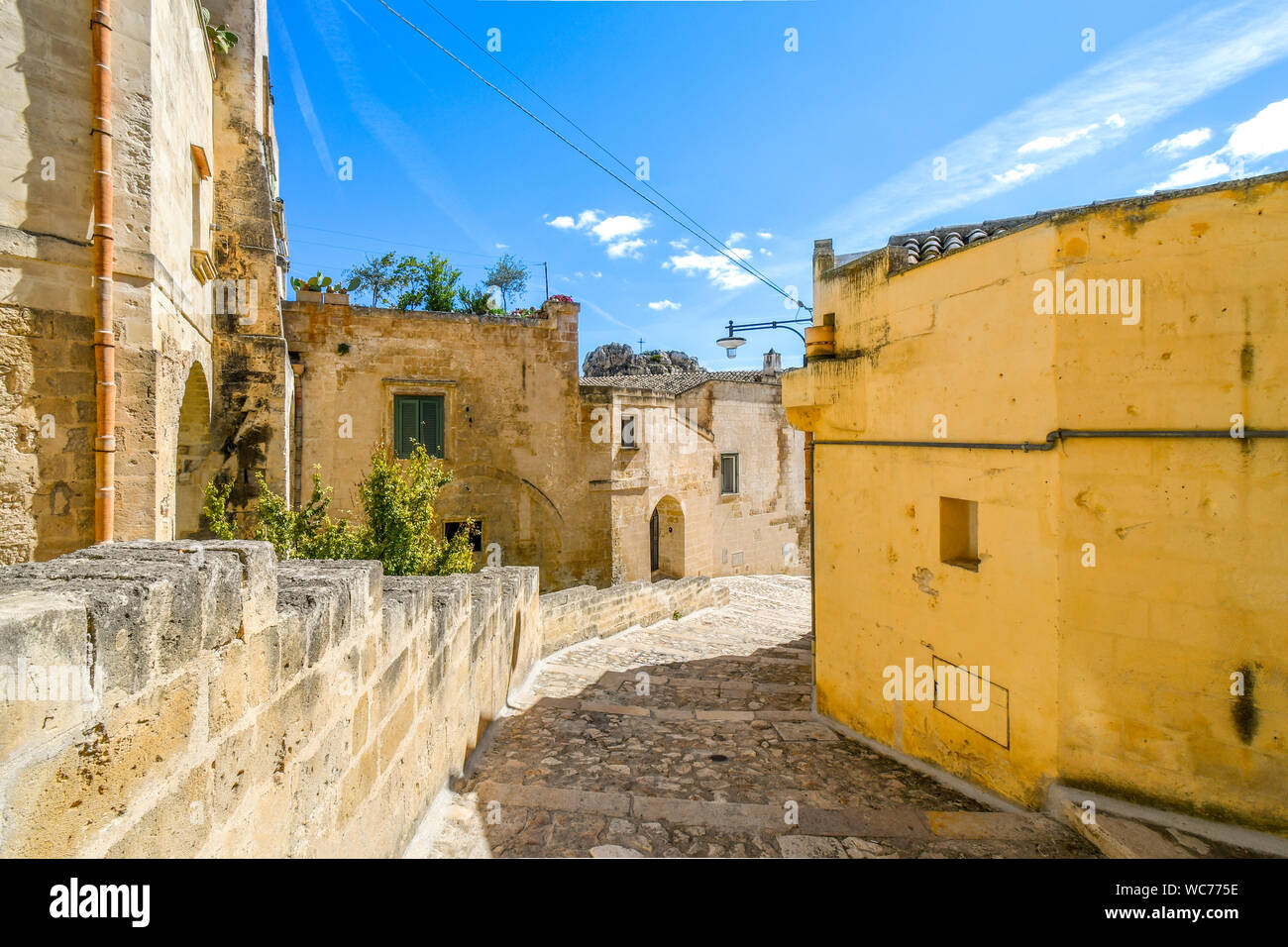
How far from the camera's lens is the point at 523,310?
14719 mm

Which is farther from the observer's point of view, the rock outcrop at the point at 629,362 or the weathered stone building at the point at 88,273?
the rock outcrop at the point at 629,362

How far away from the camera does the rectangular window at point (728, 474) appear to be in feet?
61.3

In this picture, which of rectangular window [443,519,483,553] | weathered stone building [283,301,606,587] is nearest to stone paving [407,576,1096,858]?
rectangular window [443,519,483,553]

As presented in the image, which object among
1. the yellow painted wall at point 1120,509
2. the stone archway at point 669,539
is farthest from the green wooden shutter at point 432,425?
the yellow painted wall at point 1120,509

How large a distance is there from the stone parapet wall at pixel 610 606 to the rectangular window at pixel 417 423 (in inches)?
181

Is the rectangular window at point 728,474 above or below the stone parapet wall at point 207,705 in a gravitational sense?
above

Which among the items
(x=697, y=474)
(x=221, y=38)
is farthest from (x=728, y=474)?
(x=221, y=38)

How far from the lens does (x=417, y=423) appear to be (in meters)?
13.0

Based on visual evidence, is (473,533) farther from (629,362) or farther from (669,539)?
(629,362)

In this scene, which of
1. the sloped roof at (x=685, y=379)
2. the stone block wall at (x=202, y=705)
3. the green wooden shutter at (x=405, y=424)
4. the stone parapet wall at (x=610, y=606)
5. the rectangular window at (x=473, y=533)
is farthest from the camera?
the sloped roof at (x=685, y=379)

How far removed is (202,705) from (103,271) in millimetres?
→ 5658

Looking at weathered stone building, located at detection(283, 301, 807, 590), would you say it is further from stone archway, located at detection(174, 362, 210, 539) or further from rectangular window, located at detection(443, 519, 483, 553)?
stone archway, located at detection(174, 362, 210, 539)

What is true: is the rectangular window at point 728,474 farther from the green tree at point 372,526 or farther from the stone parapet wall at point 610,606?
the green tree at point 372,526
